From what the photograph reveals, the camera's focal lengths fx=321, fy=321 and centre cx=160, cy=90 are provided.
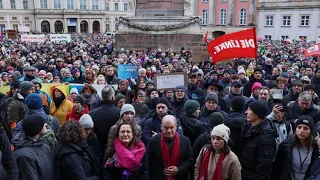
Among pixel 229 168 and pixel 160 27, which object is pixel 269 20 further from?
pixel 229 168

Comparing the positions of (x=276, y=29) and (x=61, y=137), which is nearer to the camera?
(x=61, y=137)

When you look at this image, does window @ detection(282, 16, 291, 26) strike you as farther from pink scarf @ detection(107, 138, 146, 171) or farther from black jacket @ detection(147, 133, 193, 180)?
pink scarf @ detection(107, 138, 146, 171)

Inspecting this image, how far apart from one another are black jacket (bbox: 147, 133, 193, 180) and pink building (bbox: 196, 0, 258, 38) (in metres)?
52.3

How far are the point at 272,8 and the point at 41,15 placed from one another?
5257 centimetres

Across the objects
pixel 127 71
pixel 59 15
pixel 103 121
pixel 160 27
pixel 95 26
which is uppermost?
pixel 59 15

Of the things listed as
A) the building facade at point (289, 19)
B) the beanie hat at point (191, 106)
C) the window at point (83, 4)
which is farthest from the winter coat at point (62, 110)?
the window at point (83, 4)

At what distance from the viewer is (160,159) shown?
4.26m

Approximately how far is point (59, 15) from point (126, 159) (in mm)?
79449

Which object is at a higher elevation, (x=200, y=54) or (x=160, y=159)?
(x=200, y=54)

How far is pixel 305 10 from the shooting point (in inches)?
1880

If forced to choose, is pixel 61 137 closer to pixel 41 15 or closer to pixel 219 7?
pixel 219 7

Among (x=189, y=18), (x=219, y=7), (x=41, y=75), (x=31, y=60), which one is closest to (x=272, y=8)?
(x=219, y=7)

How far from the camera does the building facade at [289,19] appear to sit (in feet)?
155

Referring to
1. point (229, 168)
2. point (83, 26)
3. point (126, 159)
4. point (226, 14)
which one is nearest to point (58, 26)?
point (83, 26)
